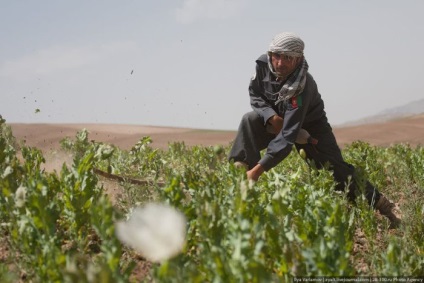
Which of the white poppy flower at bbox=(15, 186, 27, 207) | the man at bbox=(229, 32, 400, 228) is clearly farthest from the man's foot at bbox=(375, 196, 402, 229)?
the white poppy flower at bbox=(15, 186, 27, 207)

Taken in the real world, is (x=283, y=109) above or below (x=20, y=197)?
above

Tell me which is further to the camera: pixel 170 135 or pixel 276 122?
pixel 170 135

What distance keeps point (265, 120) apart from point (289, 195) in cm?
123

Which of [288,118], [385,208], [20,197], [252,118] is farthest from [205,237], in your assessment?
[385,208]

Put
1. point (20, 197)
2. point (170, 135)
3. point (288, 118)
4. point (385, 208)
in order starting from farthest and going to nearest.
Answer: point (170, 135) → point (385, 208) → point (288, 118) → point (20, 197)

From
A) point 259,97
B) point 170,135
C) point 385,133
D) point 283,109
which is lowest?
point 385,133

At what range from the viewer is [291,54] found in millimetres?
4117

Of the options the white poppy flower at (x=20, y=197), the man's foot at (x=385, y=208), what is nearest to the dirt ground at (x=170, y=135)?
the man's foot at (x=385, y=208)

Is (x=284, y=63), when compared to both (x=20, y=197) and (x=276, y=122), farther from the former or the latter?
(x=20, y=197)

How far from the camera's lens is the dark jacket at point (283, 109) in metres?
3.96

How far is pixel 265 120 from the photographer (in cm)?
440

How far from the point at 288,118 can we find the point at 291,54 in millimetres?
558

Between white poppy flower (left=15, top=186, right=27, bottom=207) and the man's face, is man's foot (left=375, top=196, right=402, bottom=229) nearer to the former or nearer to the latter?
the man's face

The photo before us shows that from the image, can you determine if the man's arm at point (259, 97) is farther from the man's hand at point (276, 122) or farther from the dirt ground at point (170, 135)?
the dirt ground at point (170, 135)
